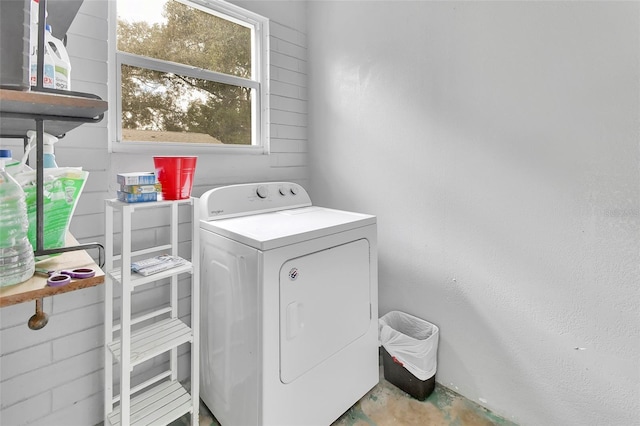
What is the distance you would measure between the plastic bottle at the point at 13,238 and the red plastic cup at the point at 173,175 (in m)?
0.57

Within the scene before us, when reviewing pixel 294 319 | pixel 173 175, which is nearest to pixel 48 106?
pixel 173 175

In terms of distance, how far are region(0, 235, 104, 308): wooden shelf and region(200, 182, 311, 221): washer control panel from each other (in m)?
0.79

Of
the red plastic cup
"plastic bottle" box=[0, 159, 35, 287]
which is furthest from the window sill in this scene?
"plastic bottle" box=[0, 159, 35, 287]

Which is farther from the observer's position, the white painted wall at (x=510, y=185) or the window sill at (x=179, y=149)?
the window sill at (x=179, y=149)

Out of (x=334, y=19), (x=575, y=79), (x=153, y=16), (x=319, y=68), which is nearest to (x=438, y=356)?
(x=575, y=79)

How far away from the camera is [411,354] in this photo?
5.85 ft

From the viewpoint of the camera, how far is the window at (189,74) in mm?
1711

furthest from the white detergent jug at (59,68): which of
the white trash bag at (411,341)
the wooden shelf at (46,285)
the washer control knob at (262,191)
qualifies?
the white trash bag at (411,341)

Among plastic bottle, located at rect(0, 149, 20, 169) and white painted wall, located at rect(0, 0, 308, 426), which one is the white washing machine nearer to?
white painted wall, located at rect(0, 0, 308, 426)

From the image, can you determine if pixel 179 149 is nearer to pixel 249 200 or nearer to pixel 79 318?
pixel 249 200

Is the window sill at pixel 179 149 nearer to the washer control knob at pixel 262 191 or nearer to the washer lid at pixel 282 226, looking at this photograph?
the washer control knob at pixel 262 191

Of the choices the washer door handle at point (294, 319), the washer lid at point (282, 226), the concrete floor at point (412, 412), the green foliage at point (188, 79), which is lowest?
the concrete floor at point (412, 412)

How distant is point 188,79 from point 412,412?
7.22 feet

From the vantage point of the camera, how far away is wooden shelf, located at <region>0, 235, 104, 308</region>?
64cm
